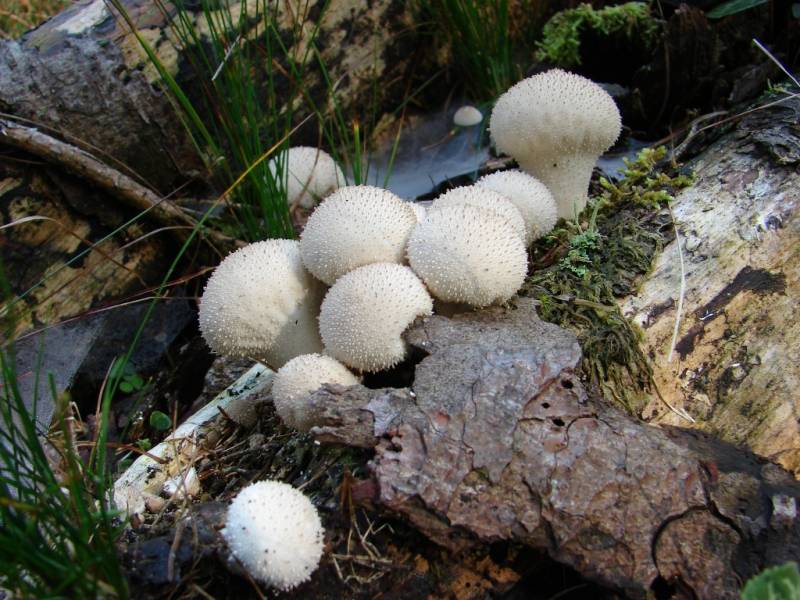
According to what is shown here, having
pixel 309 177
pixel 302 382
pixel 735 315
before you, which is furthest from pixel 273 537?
pixel 309 177

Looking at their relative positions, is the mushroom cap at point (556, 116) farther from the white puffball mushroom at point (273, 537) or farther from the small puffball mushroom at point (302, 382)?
the white puffball mushroom at point (273, 537)

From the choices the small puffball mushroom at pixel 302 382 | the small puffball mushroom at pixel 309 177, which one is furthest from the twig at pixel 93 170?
the small puffball mushroom at pixel 302 382

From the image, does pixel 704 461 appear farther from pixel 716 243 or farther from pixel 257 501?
pixel 257 501

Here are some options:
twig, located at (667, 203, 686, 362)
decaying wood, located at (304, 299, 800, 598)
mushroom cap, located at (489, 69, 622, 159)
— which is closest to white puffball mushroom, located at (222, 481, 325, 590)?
decaying wood, located at (304, 299, 800, 598)

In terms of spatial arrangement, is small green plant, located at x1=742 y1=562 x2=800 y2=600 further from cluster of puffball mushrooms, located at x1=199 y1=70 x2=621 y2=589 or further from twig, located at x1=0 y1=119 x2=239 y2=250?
twig, located at x1=0 y1=119 x2=239 y2=250

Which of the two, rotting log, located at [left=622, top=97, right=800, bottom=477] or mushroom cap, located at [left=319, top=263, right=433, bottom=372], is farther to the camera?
rotting log, located at [left=622, top=97, right=800, bottom=477]
